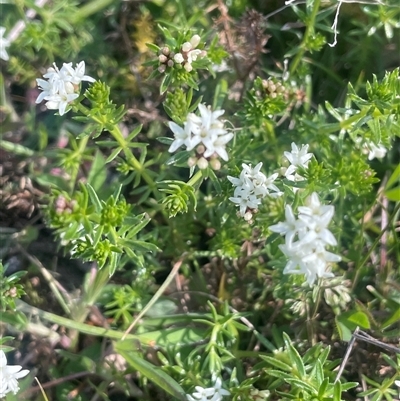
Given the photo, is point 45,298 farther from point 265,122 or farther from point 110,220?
point 265,122

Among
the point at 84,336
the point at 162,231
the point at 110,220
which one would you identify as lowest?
the point at 84,336

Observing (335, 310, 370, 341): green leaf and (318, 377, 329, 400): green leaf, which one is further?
(335, 310, 370, 341): green leaf

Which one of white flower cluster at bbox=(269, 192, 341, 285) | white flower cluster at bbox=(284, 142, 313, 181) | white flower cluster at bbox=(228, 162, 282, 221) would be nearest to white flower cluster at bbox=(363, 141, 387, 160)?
white flower cluster at bbox=(284, 142, 313, 181)

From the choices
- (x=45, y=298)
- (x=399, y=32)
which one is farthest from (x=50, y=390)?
(x=399, y=32)

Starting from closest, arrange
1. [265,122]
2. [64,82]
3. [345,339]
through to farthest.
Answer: [64,82] → [345,339] → [265,122]

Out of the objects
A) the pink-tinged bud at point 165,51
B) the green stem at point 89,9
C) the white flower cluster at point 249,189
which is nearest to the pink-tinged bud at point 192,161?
the white flower cluster at point 249,189

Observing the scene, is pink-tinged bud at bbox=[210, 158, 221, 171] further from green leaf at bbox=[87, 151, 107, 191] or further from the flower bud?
green leaf at bbox=[87, 151, 107, 191]
